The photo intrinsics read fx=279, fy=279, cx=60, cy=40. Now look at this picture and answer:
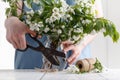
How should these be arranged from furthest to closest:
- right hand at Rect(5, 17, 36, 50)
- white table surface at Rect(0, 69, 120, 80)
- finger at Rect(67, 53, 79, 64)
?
1. finger at Rect(67, 53, 79, 64)
2. right hand at Rect(5, 17, 36, 50)
3. white table surface at Rect(0, 69, 120, 80)

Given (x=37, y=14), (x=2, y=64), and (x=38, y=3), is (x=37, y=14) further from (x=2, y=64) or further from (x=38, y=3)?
(x=2, y=64)

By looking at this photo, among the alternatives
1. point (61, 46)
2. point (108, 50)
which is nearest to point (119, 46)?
point (108, 50)

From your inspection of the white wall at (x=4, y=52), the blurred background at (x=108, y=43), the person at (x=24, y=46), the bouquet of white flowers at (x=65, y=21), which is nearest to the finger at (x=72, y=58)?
the person at (x=24, y=46)

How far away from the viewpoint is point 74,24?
0.92 metres

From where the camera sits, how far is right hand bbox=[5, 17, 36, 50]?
0.96 metres

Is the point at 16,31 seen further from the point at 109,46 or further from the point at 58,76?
the point at 109,46

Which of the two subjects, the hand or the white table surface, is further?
the hand

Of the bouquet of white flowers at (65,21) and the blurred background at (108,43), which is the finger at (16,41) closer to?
the bouquet of white flowers at (65,21)

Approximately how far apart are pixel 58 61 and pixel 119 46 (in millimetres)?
1710

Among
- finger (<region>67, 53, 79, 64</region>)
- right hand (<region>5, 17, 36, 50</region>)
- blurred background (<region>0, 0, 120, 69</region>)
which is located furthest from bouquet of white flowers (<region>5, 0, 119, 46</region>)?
blurred background (<region>0, 0, 120, 69</region>)

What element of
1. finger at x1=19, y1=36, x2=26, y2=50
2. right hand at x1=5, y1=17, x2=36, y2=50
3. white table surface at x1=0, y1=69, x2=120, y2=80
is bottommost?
white table surface at x1=0, y1=69, x2=120, y2=80

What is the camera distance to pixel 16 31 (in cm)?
97

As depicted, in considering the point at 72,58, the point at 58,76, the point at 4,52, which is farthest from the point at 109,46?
the point at 58,76

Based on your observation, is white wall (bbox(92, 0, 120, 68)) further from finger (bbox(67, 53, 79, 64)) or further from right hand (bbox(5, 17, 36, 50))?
right hand (bbox(5, 17, 36, 50))
